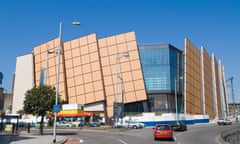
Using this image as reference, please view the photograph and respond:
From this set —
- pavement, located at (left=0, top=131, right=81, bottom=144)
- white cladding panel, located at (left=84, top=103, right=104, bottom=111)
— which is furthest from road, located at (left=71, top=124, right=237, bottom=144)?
white cladding panel, located at (left=84, top=103, right=104, bottom=111)

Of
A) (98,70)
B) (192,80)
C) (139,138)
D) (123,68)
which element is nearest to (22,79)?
(98,70)

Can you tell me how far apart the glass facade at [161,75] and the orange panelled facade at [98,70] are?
13.5 feet

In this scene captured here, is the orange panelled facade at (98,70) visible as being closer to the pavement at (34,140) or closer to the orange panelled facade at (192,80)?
the orange panelled facade at (192,80)

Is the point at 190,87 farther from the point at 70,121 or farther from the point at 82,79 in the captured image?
the point at 70,121

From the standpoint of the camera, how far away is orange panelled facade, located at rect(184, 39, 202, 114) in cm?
8019

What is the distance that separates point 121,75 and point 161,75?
37.6 feet

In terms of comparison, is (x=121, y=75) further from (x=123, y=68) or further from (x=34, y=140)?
(x=34, y=140)

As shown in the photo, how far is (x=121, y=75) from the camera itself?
251ft

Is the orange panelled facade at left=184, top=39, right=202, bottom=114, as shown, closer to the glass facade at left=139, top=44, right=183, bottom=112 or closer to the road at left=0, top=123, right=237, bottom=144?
the glass facade at left=139, top=44, right=183, bottom=112

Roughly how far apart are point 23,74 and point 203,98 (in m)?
57.6

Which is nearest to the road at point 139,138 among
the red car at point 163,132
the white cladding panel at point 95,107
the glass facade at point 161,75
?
the red car at point 163,132

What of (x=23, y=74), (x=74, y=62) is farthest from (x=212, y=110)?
(x=23, y=74)

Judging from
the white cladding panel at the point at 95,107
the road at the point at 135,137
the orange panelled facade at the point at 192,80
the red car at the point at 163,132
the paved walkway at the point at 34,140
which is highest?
the orange panelled facade at the point at 192,80

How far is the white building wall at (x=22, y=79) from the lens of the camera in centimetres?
8688
